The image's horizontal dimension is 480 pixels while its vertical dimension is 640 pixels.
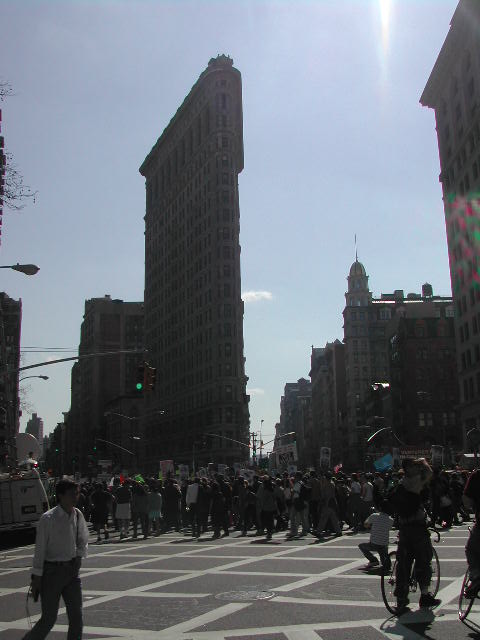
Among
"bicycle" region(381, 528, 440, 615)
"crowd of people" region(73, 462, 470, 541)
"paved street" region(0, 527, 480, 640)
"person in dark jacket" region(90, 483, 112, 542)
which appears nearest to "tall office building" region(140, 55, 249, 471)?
"crowd of people" region(73, 462, 470, 541)

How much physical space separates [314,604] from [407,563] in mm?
1699

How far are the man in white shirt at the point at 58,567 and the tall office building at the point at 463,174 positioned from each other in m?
61.8

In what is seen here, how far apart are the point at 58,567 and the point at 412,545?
4.39m

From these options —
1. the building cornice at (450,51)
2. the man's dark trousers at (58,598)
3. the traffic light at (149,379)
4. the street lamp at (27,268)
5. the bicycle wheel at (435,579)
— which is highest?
the building cornice at (450,51)

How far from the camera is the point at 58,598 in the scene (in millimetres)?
6504

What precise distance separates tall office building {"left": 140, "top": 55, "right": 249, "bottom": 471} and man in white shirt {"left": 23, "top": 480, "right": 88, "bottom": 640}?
81578 millimetres

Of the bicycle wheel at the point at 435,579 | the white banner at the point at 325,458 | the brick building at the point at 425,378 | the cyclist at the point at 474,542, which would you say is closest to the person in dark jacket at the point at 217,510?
the bicycle wheel at the point at 435,579

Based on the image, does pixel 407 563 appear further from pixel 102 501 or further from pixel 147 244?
pixel 147 244

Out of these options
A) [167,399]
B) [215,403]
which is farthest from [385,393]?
[167,399]

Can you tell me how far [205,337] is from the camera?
10456cm

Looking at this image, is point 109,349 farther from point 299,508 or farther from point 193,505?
point 299,508

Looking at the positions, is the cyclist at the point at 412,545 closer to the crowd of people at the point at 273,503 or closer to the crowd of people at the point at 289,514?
the crowd of people at the point at 289,514

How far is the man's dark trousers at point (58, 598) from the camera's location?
6.31 m

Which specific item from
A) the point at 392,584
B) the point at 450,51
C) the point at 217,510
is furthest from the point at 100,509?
the point at 450,51
